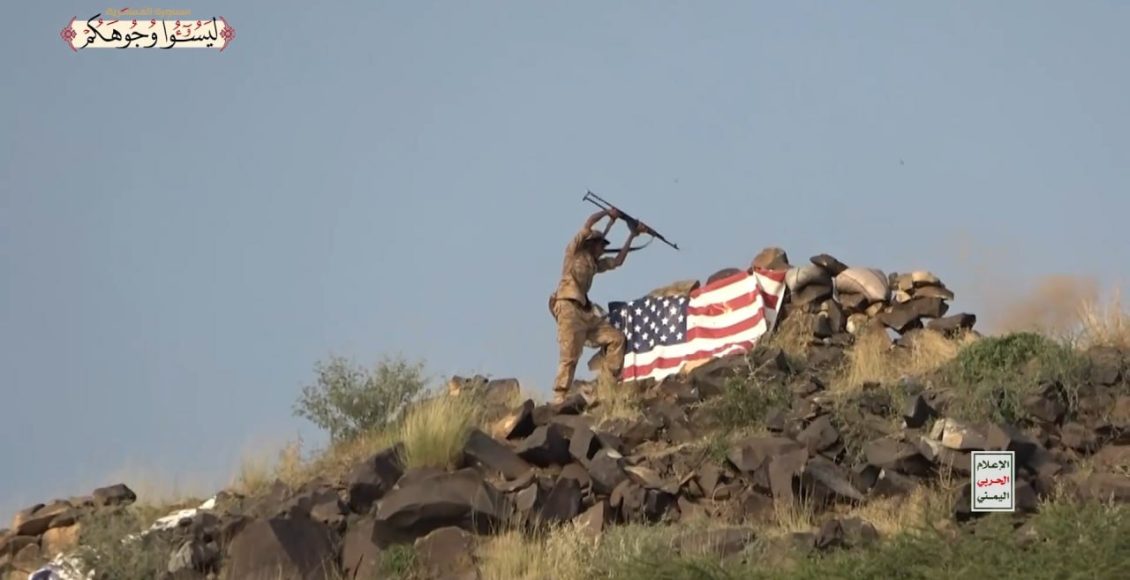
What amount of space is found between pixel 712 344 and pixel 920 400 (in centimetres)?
582

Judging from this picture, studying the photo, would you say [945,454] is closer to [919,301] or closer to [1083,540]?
[1083,540]

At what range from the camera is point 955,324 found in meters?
22.4

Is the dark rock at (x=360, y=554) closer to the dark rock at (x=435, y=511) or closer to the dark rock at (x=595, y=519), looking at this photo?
the dark rock at (x=435, y=511)

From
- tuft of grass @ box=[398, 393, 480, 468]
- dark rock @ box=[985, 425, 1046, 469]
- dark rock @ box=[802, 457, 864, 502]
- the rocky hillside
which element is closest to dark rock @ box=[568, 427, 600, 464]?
the rocky hillside

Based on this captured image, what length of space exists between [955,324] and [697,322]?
11.4 ft

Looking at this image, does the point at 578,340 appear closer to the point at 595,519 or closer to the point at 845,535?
→ the point at 595,519

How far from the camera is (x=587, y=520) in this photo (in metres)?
16.2

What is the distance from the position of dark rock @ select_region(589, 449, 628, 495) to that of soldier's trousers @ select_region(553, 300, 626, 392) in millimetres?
Answer: 6206

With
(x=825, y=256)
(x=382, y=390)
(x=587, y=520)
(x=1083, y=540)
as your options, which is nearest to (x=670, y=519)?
(x=587, y=520)

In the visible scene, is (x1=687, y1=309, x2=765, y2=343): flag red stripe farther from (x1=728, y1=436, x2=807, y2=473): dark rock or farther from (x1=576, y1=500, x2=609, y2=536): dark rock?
(x1=576, y1=500, x2=609, y2=536): dark rock

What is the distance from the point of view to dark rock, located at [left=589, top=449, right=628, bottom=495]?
664 inches

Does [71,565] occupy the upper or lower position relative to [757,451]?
lower

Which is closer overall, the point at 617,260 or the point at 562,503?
the point at 562,503

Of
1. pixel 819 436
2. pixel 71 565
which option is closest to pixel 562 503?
pixel 819 436
